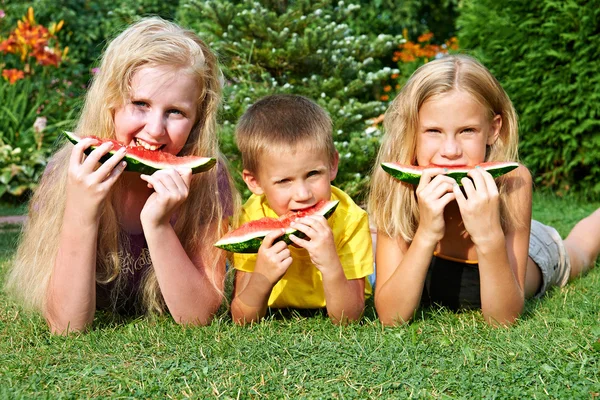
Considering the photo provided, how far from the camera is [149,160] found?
146 inches

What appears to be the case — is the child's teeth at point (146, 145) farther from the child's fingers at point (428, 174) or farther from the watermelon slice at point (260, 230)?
the child's fingers at point (428, 174)

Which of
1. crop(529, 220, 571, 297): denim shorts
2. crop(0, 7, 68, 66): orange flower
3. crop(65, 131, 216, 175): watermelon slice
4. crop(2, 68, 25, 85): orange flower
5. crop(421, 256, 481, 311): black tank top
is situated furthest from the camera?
crop(2, 68, 25, 85): orange flower

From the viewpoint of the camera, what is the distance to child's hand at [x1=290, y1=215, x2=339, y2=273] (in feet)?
12.0

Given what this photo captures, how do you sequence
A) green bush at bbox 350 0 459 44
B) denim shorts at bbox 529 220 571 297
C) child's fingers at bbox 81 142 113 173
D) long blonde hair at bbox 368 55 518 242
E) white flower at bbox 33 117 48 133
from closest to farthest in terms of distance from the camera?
child's fingers at bbox 81 142 113 173
long blonde hair at bbox 368 55 518 242
denim shorts at bbox 529 220 571 297
white flower at bbox 33 117 48 133
green bush at bbox 350 0 459 44

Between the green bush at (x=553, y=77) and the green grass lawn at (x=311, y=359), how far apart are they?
17.5 feet

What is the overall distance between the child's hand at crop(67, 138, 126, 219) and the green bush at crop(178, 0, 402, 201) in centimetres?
325

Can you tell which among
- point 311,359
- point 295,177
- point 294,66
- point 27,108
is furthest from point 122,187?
point 27,108

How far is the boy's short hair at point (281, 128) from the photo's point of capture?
3.94 m

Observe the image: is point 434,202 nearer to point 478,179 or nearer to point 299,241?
point 478,179

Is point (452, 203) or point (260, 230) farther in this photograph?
point (452, 203)

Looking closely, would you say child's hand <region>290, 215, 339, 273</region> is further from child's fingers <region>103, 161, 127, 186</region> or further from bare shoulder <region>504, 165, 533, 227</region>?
bare shoulder <region>504, 165, 533, 227</region>

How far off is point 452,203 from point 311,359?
155 cm

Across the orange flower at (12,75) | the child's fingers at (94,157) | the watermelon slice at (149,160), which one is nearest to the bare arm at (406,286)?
the watermelon slice at (149,160)

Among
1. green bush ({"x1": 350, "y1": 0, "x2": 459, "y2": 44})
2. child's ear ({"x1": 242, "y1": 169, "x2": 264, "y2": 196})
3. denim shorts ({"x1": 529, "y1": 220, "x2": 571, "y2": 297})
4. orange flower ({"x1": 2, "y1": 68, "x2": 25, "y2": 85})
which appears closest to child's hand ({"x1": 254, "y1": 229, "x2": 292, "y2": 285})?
child's ear ({"x1": 242, "y1": 169, "x2": 264, "y2": 196})
